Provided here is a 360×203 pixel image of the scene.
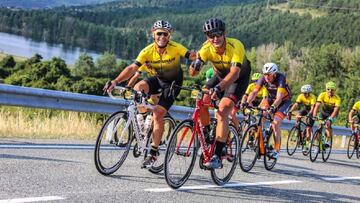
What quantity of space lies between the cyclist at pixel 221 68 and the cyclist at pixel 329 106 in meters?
6.99

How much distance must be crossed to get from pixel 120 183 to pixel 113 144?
0.66 meters

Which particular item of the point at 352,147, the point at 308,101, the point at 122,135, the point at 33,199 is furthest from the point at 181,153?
the point at 352,147

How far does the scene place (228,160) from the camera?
7656mm

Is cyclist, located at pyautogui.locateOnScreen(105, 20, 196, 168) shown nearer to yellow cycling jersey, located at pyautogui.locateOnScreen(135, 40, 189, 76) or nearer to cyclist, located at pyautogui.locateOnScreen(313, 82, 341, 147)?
yellow cycling jersey, located at pyautogui.locateOnScreen(135, 40, 189, 76)

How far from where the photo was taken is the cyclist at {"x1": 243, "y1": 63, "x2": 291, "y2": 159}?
34.1ft

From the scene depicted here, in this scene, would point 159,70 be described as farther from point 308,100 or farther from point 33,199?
point 308,100

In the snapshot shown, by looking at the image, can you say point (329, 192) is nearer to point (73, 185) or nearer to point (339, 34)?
point (73, 185)

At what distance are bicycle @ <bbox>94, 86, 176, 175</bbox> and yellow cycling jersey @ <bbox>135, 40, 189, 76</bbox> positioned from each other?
59cm

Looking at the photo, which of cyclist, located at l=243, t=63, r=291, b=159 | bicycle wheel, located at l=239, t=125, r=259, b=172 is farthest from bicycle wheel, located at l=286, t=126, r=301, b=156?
bicycle wheel, located at l=239, t=125, r=259, b=172

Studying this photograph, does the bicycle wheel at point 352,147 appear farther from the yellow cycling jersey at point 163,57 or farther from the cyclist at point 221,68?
the yellow cycling jersey at point 163,57

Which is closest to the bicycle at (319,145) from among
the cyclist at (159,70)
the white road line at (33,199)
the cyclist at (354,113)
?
the cyclist at (354,113)

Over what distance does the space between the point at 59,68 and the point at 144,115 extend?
60.8 metres

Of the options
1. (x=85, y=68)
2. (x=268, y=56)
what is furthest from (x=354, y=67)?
(x=85, y=68)

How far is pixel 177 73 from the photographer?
7.51 m
